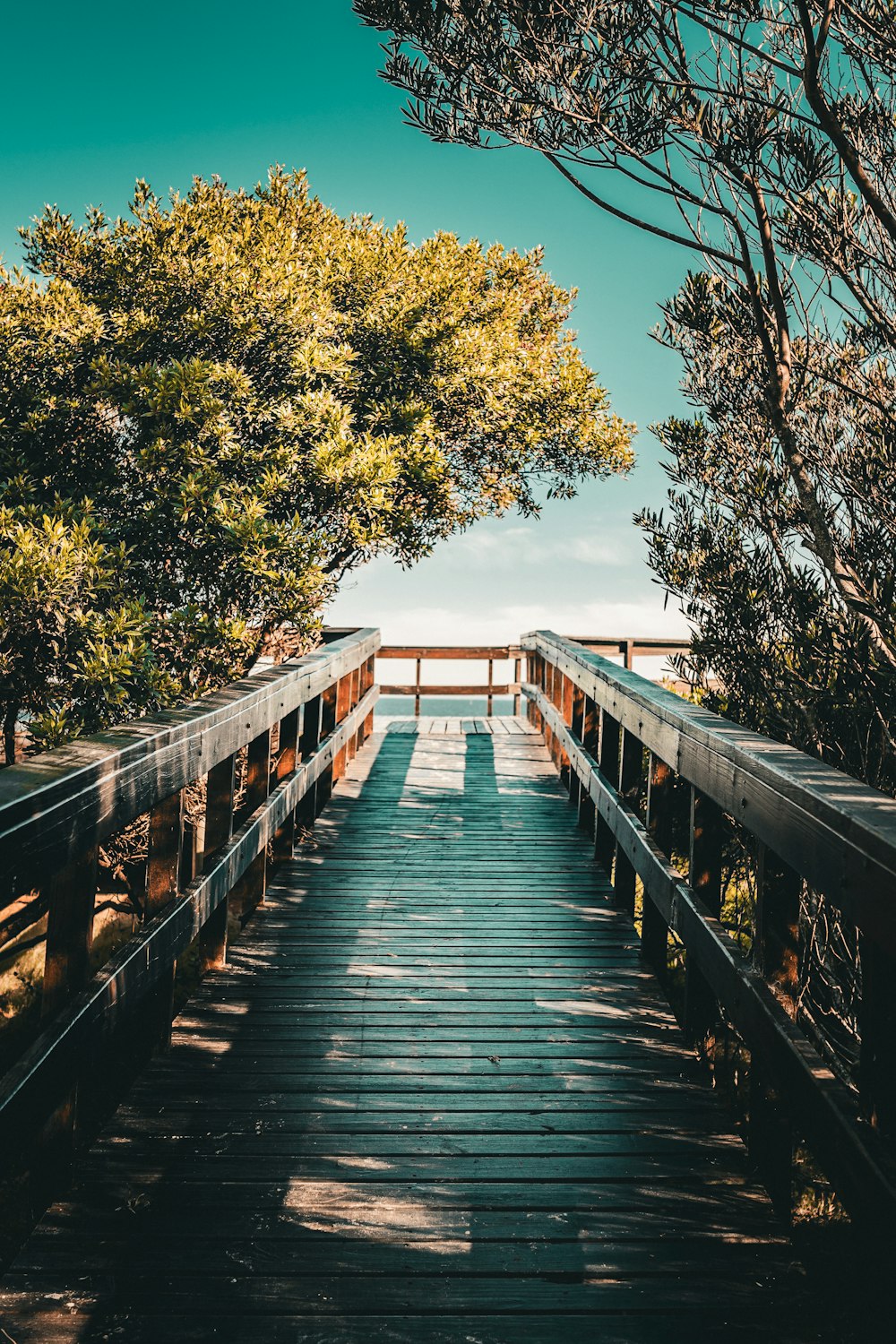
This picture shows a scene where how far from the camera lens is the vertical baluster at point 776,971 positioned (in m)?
2.09

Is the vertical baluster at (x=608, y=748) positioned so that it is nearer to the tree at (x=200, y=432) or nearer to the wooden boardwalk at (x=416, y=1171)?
the wooden boardwalk at (x=416, y=1171)

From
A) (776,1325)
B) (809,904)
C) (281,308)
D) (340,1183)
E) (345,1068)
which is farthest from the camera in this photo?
(281,308)

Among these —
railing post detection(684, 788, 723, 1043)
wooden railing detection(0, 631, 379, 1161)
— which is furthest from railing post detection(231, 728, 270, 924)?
railing post detection(684, 788, 723, 1043)

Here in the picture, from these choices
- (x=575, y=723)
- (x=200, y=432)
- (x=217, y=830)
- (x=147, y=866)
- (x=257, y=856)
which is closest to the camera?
(x=147, y=866)

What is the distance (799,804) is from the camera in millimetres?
1861

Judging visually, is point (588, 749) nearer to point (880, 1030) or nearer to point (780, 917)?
point (780, 917)

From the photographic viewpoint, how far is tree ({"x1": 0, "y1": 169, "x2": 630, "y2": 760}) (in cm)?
726

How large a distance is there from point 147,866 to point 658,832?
189cm

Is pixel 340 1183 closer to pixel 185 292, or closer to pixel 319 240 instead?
pixel 185 292

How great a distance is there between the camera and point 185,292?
355 inches

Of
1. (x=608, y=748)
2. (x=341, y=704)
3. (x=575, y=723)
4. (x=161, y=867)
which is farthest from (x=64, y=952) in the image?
(x=575, y=723)

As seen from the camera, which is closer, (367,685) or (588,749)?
(588,749)

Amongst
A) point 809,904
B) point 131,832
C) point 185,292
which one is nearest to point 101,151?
point 185,292

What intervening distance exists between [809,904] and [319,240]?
10.00 meters
